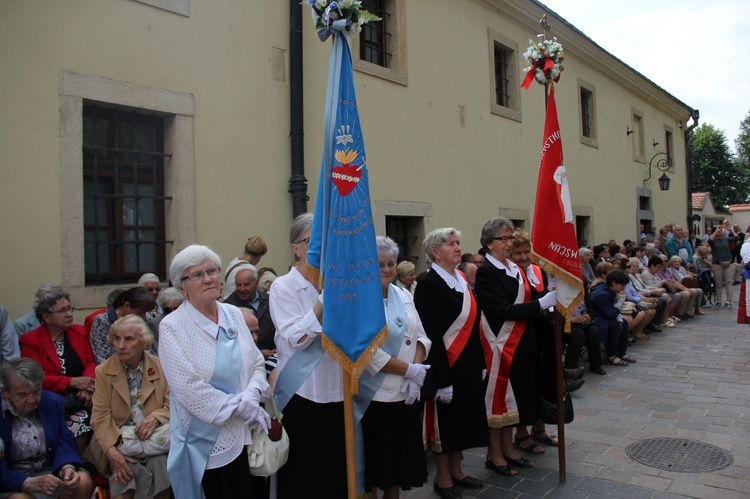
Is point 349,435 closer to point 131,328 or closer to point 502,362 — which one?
point 131,328

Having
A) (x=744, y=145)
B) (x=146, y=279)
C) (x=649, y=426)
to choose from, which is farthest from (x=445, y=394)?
(x=744, y=145)

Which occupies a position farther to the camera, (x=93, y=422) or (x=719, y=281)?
(x=719, y=281)

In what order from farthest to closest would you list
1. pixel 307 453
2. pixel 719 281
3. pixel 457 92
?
pixel 719 281, pixel 457 92, pixel 307 453

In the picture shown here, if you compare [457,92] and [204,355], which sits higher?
[457,92]

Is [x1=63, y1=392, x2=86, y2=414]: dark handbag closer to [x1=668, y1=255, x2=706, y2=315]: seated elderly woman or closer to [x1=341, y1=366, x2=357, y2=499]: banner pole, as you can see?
[x1=341, y1=366, x2=357, y2=499]: banner pole

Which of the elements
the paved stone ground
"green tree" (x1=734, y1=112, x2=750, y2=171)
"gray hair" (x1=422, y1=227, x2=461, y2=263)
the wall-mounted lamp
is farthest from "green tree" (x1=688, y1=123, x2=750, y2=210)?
"gray hair" (x1=422, y1=227, x2=461, y2=263)

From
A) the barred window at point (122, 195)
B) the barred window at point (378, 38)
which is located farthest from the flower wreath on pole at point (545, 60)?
the barred window at point (378, 38)

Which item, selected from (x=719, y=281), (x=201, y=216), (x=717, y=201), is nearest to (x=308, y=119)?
(x=201, y=216)

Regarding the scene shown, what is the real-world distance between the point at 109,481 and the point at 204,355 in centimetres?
149

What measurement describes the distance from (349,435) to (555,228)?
2.46 m

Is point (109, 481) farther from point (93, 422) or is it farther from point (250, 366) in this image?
point (250, 366)

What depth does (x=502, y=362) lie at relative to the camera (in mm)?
4754

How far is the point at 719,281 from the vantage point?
50.4 ft

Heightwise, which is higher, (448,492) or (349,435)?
(349,435)
